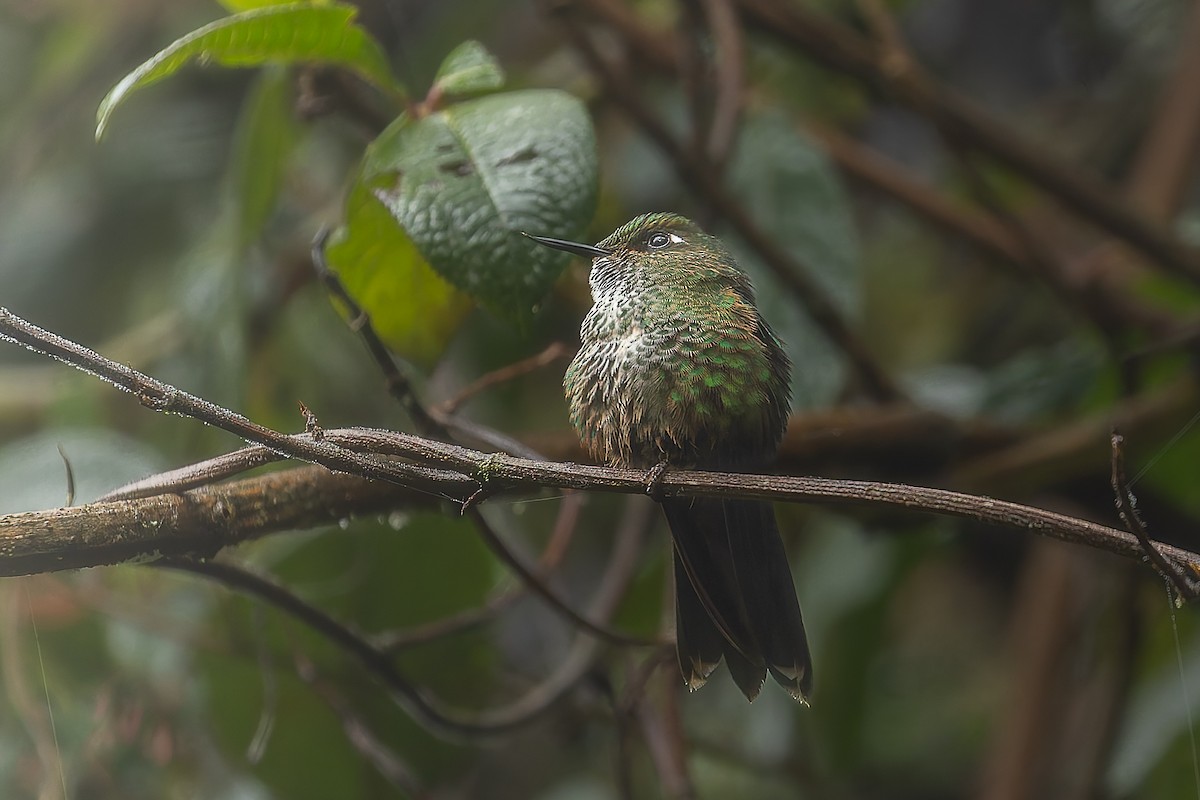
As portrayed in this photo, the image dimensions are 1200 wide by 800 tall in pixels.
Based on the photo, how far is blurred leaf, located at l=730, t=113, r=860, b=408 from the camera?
131 cm

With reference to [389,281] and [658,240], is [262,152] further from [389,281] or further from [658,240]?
[658,240]

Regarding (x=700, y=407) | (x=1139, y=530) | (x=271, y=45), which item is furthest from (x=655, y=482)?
(x=271, y=45)

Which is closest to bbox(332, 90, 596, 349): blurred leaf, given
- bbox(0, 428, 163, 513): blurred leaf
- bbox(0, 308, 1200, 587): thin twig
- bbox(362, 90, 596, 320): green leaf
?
bbox(362, 90, 596, 320): green leaf

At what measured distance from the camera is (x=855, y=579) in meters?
1.72

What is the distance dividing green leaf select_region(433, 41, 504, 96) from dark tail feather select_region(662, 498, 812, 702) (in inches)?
21.2

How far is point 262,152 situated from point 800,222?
2.68 ft

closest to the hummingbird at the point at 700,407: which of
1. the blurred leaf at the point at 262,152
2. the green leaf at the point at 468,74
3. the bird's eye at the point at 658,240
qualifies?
the bird's eye at the point at 658,240

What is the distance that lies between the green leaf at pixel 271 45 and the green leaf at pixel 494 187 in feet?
0.33

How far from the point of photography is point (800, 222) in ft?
5.73

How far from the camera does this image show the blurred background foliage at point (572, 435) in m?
1.22

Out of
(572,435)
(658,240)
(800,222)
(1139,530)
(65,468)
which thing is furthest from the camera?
(800,222)

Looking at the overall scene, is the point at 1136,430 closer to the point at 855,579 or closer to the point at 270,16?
the point at 855,579

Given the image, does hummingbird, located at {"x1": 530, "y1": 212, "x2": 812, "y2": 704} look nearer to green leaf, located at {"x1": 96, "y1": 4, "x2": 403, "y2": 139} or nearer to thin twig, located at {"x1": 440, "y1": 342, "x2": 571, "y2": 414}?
thin twig, located at {"x1": 440, "y1": 342, "x2": 571, "y2": 414}

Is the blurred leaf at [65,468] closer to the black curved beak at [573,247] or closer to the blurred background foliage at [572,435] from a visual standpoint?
the blurred background foliage at [572,435]
